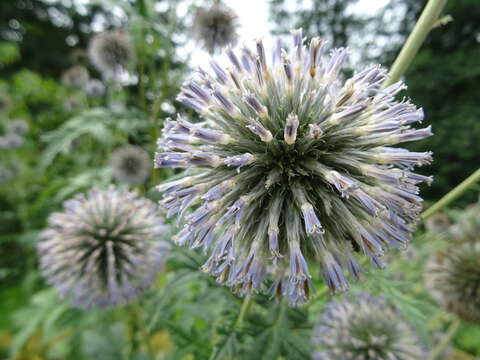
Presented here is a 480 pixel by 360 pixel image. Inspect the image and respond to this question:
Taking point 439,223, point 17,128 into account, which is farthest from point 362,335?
point 17,128

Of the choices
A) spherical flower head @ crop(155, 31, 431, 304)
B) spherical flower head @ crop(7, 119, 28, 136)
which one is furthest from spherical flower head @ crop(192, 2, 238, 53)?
spherical flower head @ crop(7, 119, 28, 136)

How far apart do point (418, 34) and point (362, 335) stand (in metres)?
1.53

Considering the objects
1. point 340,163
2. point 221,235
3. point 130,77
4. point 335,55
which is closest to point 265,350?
point 221,235

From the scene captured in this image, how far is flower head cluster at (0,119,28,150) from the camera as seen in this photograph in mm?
5772

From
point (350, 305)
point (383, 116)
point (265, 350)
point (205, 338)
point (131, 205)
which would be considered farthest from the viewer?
point (131, 205)

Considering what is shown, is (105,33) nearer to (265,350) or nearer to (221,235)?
(221,235)

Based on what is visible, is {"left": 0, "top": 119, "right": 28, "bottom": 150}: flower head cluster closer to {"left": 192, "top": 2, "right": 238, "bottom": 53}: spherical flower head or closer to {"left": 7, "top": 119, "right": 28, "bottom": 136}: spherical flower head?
{"left": 7, "top": 119, "right": 28, "bottom": 136}: spherical flower head

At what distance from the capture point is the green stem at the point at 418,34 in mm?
1021

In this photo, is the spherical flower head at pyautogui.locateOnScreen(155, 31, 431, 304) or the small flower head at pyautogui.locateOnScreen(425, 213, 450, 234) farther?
the small flower head at pyautogui.locateOnScreen(425, 213, 450, 234)

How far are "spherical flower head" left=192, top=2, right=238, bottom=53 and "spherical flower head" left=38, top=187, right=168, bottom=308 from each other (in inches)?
68.0

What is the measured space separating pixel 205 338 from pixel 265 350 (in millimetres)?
336

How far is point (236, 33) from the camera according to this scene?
10.3 feet

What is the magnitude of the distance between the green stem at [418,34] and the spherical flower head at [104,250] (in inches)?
53.2

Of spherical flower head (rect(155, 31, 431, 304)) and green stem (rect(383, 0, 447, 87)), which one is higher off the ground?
green stem (rect(383, 0, 447, 87))
